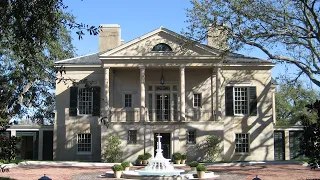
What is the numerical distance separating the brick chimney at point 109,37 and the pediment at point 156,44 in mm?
5222

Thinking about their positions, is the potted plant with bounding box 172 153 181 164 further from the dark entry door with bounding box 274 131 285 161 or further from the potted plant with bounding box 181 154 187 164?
the dark entry door with bounding box 274 131 285 161

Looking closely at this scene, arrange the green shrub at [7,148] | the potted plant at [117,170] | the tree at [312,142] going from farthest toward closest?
the potted plant at [117,170] → the green shrub at [7,148] → the tree at [312,142]

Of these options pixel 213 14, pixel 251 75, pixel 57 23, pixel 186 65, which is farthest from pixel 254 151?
pixel 57 23

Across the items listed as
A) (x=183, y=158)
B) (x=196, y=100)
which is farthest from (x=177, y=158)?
(x=196, y=100)

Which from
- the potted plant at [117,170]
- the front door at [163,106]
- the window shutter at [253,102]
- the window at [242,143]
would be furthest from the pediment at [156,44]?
the potted plant at [117,170]

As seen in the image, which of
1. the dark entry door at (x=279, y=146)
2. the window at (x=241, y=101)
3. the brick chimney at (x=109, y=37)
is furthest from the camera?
the brick chimney at (x=109, y=37)

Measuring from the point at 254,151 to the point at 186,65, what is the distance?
828cm

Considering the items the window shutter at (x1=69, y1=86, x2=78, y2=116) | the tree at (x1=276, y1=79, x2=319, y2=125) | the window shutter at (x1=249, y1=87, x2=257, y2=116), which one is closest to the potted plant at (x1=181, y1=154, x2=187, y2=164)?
the window shutter at (x1=249, y1=87, x2=257, y2=116)

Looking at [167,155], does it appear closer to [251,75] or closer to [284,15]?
[251,75]

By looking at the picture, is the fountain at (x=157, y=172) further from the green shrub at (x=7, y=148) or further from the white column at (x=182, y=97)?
the white column at (x=182, y=97)

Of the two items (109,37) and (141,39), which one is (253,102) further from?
(109,37)

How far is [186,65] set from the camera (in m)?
30.9

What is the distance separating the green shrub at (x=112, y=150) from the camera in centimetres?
3002

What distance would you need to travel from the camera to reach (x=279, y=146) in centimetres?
3512
